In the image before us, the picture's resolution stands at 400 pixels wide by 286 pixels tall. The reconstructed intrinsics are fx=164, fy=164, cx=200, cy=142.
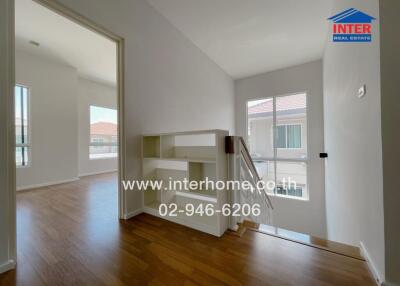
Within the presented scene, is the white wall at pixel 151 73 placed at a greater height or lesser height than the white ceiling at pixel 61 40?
lesser

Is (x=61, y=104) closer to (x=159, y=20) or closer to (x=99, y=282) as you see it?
(x=159, y=20)

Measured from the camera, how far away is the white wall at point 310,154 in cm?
425

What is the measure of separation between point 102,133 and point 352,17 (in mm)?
6512

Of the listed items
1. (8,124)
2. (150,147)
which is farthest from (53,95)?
(8,124)

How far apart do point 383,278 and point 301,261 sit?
1.47ft

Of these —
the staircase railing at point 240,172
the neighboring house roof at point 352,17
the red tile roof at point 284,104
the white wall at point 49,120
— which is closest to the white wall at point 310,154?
the red tile roof at point 284,104

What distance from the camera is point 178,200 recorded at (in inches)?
92.8

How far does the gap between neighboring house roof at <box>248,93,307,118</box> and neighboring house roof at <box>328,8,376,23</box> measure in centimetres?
245

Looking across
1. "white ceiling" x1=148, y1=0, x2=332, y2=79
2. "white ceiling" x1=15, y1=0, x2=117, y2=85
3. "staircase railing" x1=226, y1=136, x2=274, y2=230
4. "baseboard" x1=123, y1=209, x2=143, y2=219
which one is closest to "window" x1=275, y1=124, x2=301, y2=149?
"white ceiling" x1=148, y1=0, x2=332, y2=79

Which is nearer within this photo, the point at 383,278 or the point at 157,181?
the point at 383,278

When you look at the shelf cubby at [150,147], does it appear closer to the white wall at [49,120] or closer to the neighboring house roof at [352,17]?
the neighboring house roof at [352,17]

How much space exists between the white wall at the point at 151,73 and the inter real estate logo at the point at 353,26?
2.34 meters

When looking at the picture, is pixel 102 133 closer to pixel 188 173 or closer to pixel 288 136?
pixel 188 173

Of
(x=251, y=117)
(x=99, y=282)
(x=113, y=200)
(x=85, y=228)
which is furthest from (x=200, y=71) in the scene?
(x=99, y=282)
